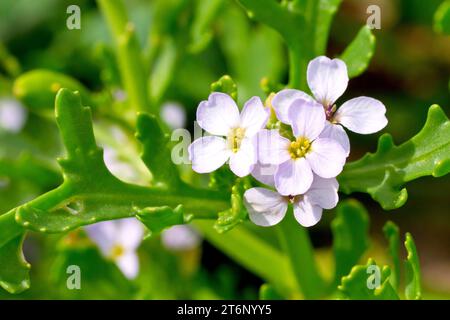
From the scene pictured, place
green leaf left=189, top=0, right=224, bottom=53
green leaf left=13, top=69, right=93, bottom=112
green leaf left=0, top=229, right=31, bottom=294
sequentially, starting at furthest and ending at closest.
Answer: green leaf left=189, top=0, right=224, bottom=53
green leaf left=13, top=69, right=93, bottom=112
green leaf left=0, top=229, right=31, bottom=294

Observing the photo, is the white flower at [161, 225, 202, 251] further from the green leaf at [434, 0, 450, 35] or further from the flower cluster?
the green leaf at [434, 0, 450, 35]

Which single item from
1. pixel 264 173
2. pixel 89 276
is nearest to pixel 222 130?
pixel 264 173

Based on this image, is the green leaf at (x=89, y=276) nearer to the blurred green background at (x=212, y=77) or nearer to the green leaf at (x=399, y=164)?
the blurred green background at (x=212, y=77)

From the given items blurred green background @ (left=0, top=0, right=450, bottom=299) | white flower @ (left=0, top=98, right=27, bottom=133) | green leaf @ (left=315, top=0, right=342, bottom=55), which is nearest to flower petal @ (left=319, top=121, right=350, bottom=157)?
green leaf @ (left=315, top=0, right=342, bottom=55)

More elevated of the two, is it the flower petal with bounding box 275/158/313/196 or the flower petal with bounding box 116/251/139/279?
the flower petal with bounding box 116/251/139/279
